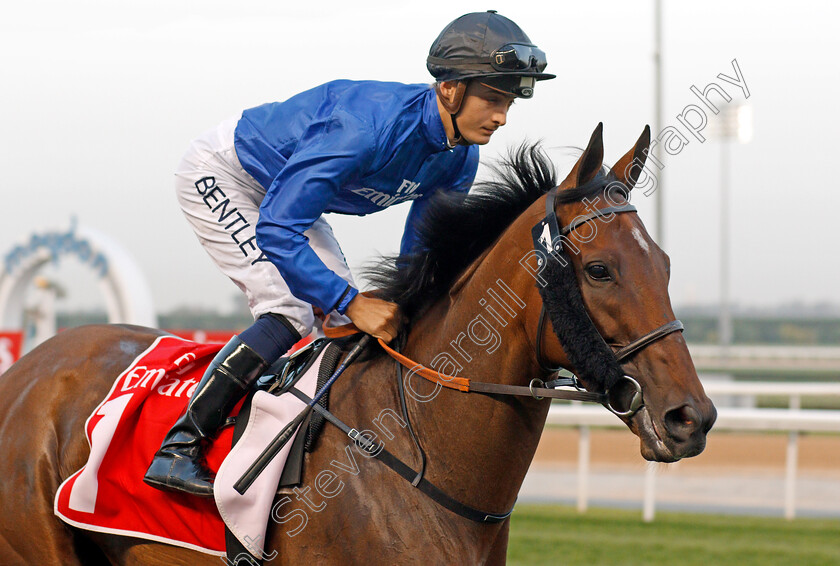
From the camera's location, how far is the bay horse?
185 centimetres

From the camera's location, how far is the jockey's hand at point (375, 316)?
7.25ft

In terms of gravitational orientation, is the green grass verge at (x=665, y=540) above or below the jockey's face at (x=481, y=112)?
below

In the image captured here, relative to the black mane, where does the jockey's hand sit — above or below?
below

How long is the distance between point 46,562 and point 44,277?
752cm

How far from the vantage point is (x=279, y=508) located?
2.15 m

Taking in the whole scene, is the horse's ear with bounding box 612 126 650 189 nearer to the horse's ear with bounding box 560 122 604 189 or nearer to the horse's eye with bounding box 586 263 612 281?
the horse's ear with bounding box 560 122 604 189

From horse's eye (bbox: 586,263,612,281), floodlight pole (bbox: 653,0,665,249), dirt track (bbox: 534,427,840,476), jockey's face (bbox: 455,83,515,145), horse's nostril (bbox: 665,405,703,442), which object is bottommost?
dirt track (bbox: 534,427,840,476)

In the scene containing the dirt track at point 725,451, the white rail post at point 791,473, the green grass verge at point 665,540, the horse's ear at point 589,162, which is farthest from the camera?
the dirt track at point 725,451

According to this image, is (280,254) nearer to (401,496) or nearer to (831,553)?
(401,496)

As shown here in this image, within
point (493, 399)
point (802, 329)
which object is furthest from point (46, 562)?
point (802, 329)

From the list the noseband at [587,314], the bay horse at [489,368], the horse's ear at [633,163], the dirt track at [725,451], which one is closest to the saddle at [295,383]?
the bay horse at [489,368]

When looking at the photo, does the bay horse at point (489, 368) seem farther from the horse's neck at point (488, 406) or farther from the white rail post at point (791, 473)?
the white rail post at point (791, 473)

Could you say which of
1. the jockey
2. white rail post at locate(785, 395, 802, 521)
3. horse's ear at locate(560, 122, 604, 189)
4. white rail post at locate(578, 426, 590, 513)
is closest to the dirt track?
white rail post at locate(578, 426, 590, 513)

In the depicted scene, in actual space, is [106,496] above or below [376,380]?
below
